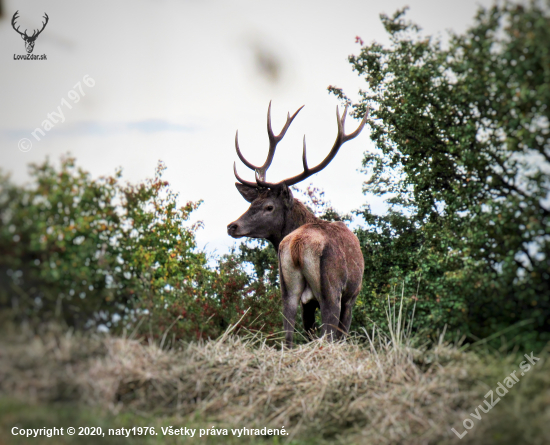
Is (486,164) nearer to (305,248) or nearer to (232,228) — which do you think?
(305,248)

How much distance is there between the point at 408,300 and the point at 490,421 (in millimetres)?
2864

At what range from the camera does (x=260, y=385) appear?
164 inches

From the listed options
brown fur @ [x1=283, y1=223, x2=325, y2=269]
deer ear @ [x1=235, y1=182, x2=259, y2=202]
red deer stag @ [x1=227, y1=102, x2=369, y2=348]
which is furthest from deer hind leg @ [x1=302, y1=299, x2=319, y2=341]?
deer ear @ [x1=235, y1=182, x2=259, y2=202]

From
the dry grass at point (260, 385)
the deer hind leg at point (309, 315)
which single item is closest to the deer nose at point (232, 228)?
the deer hind leg at point (309, 315)

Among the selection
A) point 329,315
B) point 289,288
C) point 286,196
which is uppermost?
point 286,196

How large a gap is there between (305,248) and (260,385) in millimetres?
1632

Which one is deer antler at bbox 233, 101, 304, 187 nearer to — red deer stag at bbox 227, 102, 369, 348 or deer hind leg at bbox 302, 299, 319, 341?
red deer stag at bbox 227, 102, 369, 348

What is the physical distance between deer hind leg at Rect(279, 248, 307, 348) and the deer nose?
98cm

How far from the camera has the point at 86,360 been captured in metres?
3.21

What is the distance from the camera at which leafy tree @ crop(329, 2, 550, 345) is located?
137 inches

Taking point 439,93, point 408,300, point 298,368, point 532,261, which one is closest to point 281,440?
point 298,368

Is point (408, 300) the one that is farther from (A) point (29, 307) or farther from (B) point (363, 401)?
(A) point (29, 307)

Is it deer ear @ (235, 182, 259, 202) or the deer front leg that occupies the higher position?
deer ear @ (235, 182, 259, 202)

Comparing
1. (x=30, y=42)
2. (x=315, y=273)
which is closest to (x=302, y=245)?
(x=315, y=273)
